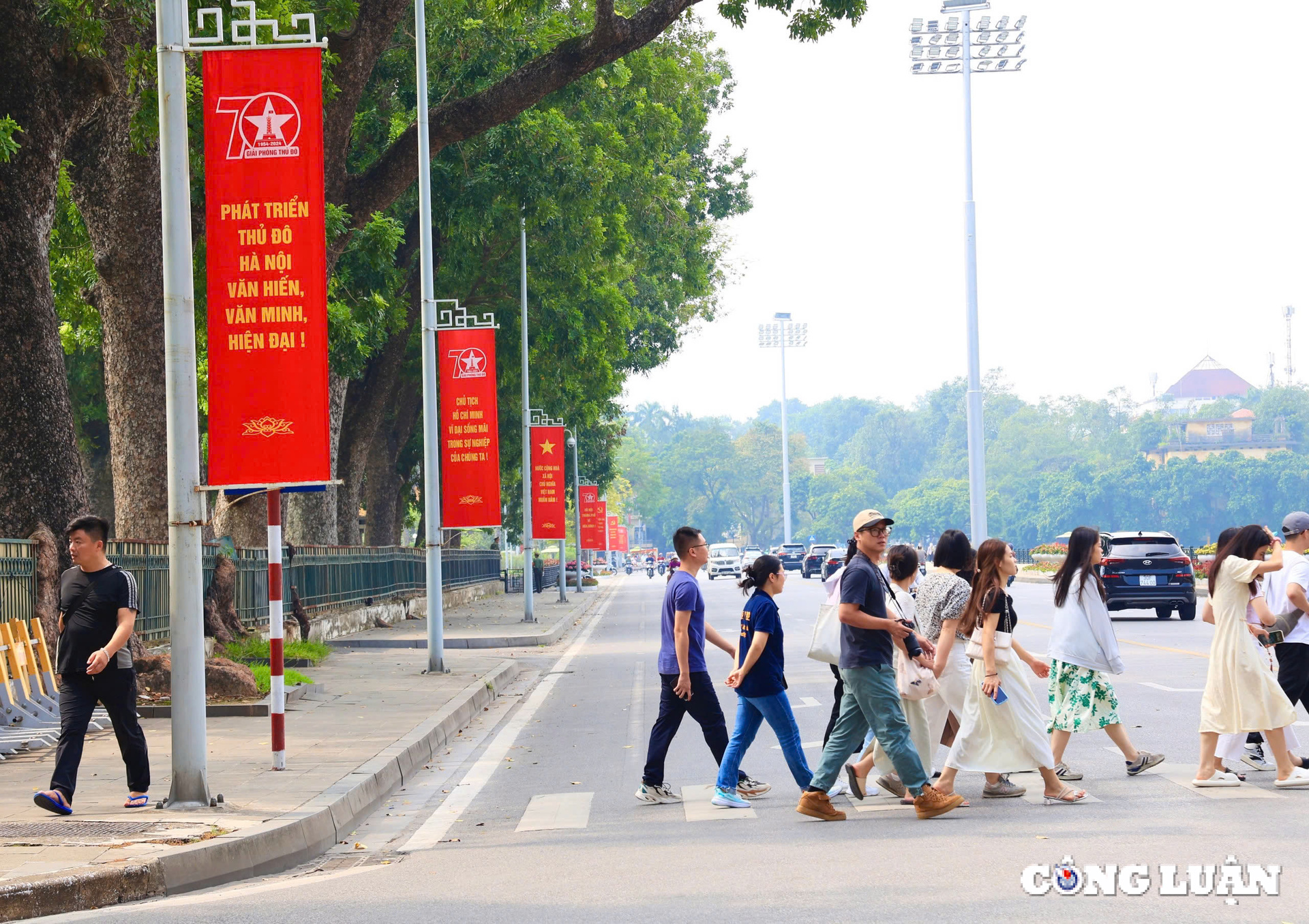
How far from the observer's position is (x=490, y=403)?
24781 mm

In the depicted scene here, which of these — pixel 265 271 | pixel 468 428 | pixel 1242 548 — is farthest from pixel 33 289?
pixel 468 428

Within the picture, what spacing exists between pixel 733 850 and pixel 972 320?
108ft

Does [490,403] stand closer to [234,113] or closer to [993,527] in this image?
[234,113]

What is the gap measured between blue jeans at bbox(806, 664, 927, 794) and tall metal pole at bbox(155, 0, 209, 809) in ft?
12.1

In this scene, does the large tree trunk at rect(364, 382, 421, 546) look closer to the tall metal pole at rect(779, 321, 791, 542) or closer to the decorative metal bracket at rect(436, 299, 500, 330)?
the decorative metal bracket at rect(436, 299, 500, 330)

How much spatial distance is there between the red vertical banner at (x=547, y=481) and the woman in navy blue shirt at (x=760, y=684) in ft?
95.2

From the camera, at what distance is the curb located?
6859 mm

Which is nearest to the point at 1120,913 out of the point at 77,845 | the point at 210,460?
the point at 77,845

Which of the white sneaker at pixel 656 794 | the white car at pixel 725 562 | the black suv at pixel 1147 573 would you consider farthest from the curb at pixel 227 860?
the white car at pixel 725 562

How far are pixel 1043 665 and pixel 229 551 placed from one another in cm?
1276

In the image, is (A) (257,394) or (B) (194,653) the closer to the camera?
(B) (194,653)

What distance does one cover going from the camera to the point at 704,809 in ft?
30.8

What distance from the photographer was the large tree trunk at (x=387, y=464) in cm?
3862

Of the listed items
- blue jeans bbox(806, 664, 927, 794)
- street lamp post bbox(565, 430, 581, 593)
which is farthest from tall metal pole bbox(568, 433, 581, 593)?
blue jeans bbox(806, 664, 927, 794)
